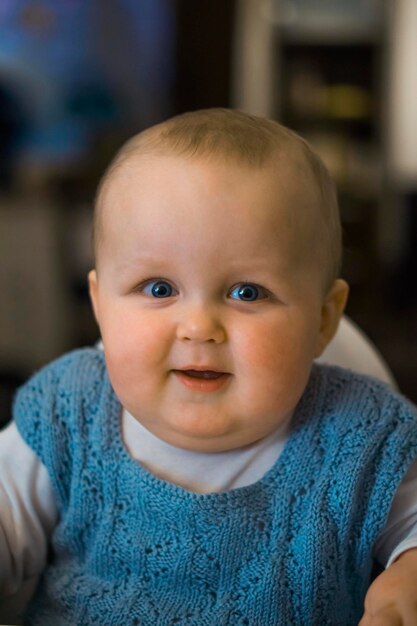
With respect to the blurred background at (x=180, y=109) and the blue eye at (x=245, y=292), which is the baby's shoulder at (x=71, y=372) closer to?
the blue eye at (x=245, y=292)

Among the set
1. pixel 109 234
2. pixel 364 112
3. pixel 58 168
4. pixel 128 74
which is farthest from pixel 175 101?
pixel 109 234

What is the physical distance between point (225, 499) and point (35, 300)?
2.62m

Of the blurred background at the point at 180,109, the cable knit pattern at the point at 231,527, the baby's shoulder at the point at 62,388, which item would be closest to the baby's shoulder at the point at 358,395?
the cable knit pattern at the point at 231,527

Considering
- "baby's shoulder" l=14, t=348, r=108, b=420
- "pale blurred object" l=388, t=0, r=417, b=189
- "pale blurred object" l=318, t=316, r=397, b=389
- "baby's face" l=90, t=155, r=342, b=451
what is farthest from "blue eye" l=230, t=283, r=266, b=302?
"pale blurred object" l=388, t=0, r=417, b=189

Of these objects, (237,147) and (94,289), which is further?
(94,289)

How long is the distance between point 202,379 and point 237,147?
0.20m

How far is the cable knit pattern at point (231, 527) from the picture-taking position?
80 centimetres

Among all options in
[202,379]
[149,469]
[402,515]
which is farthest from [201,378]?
[402,515]

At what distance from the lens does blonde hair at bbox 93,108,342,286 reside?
765 mm

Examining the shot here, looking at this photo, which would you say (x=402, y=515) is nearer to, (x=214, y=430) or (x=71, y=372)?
(x=214, y=430)

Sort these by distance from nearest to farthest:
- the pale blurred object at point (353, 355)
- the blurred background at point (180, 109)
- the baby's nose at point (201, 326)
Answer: the baby's nose at point (201, 326), the pale blurred object at point (353, 355), the blurred background at point (180, 109)

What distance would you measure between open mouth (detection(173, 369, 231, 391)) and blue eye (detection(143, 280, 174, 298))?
0.07 meters

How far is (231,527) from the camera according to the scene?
81 cm

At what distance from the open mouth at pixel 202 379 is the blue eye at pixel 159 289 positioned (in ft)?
0.22
